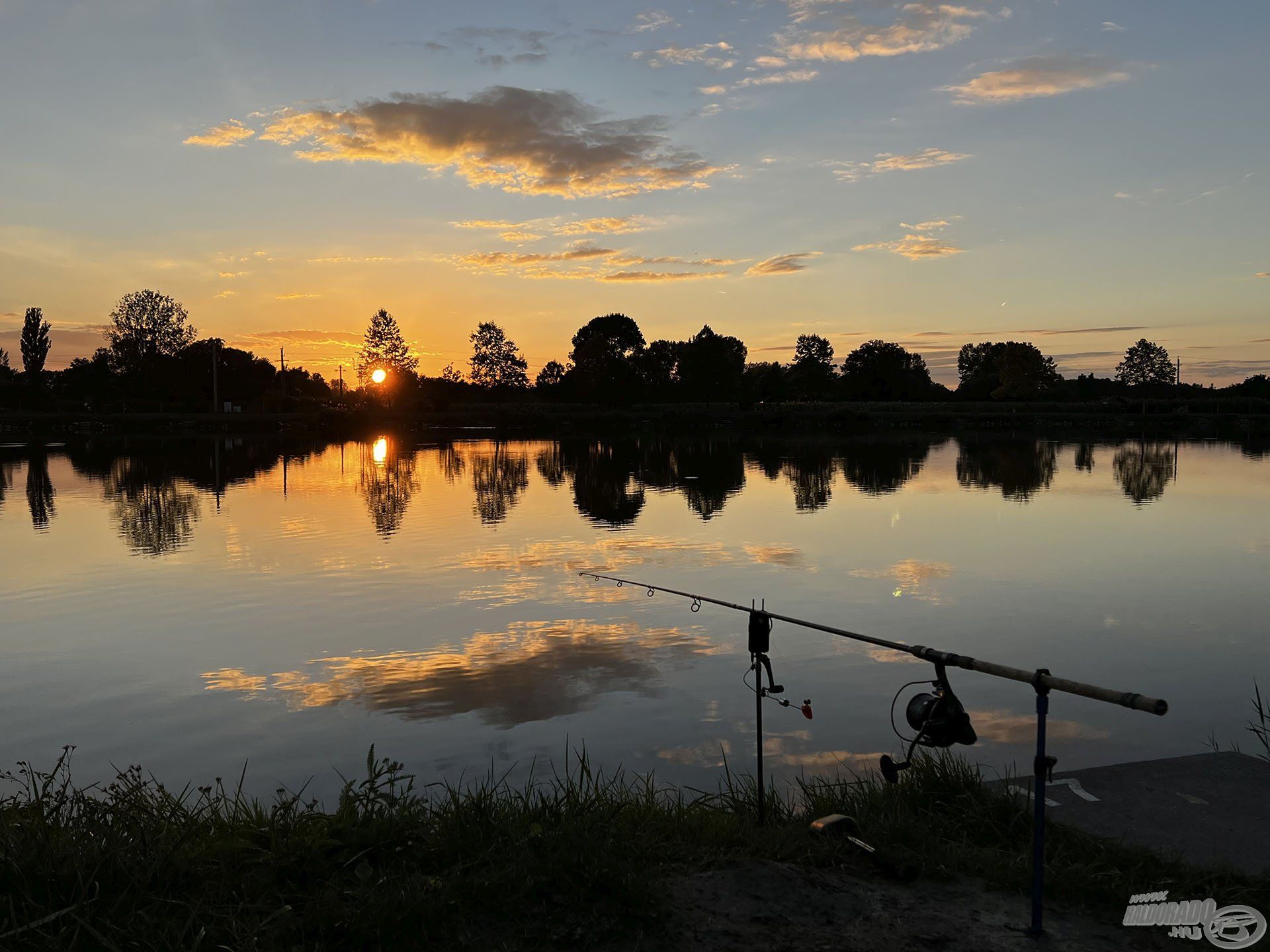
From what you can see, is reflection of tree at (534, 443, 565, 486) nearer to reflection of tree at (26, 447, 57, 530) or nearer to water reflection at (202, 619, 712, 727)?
reflection of tree at (26, 447, 57, 530)

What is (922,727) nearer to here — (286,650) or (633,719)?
(633,719)

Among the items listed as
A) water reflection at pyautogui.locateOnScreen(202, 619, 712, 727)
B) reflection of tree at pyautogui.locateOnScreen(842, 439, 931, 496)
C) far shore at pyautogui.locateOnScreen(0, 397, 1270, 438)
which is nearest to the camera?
water reflection at pyautogui.locateOnScreen(202, 619, 712, 727)

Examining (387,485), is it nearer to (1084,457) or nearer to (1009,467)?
(1009,467)

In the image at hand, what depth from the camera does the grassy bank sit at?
16.0 feet

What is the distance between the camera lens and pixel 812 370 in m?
157

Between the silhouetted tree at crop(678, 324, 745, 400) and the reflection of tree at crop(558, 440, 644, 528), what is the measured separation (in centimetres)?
6982

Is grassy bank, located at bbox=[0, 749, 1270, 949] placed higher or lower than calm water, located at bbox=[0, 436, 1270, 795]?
higher

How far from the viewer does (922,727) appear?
548cm

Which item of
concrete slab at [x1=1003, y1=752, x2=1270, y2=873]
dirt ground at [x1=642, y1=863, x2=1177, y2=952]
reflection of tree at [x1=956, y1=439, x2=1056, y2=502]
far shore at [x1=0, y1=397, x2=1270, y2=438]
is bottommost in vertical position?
concrete slab at [x1=1003, y1=752, x2=1270, y2=873]

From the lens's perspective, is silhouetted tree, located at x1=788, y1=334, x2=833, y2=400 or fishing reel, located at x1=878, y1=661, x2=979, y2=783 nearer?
fishing reel, located at x1=878, y1=661, x2=979, y2=783

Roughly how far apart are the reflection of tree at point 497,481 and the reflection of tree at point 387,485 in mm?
2550

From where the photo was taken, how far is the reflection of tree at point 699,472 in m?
32.9

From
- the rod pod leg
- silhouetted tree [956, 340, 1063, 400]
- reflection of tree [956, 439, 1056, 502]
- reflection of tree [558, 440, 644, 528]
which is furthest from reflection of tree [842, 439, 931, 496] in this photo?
silhouetted tree [956, 340, 1063, 400]

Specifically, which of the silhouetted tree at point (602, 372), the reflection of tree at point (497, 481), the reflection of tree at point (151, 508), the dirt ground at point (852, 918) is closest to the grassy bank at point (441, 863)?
the dirt ground at point (852, 918)
